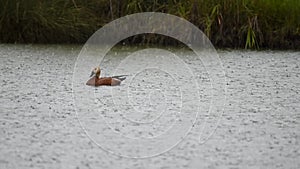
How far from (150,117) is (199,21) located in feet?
12.7

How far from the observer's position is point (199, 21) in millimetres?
7926

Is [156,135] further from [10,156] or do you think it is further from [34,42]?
[34,42]

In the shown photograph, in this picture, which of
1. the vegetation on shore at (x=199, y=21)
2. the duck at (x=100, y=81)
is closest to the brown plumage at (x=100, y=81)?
the duck at (x=100, y=81)

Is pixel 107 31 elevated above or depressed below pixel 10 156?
above

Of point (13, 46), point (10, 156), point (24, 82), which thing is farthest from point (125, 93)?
point (13, 46)

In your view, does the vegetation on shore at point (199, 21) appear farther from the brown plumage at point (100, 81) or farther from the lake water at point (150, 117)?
the brown plumage at point (100, 81)

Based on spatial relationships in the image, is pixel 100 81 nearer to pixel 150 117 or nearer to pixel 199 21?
pixel 150 117

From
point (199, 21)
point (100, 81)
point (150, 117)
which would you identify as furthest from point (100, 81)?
point (199, 21)

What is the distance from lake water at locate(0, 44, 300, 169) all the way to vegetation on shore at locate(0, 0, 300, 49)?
1.22m

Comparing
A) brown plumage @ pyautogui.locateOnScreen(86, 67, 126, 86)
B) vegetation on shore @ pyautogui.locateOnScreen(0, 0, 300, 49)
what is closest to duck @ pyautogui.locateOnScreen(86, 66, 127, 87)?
brown plumage @ pyautogui.locateOnScreen(86, 67, 126, 86)

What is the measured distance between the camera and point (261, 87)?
213 inches

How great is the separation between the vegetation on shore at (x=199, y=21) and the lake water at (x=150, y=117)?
122 cm

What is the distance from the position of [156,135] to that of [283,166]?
2.77 feet

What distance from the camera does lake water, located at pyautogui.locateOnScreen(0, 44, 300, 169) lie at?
324 centimetres
